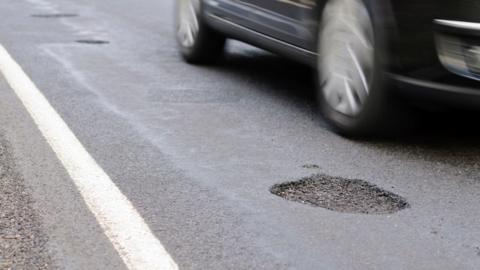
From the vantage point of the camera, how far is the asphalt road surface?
371cm

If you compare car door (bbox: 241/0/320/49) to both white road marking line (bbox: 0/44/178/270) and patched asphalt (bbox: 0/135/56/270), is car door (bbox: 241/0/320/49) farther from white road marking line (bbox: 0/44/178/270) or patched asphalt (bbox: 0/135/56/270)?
patched asphalt (bbox: 0/135/56/270)

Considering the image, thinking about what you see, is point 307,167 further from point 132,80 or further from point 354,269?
point 132,80

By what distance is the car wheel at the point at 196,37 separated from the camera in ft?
25.2

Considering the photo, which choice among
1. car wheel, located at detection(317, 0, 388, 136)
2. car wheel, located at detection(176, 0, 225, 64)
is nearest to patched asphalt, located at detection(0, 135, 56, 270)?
car wheel, located at detection(317, 0, 388, 136)

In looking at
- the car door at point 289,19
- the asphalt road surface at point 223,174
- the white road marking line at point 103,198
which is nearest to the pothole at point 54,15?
the asphalt road surface at point 223,174

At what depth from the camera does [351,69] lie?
17.7 ft

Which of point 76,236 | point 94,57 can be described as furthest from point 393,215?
point 94,57

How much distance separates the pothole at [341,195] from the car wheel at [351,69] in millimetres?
677

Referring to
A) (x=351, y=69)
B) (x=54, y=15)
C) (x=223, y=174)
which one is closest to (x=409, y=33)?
(x=351, y=69)

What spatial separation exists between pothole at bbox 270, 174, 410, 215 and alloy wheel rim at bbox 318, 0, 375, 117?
779 mm

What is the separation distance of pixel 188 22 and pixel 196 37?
0.72ft

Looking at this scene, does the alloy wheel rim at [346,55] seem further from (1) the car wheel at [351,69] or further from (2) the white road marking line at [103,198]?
(2) the white road marking line at [103,198]

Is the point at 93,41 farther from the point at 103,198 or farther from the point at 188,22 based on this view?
the point at 103,198

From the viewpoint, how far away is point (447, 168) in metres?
4.87
